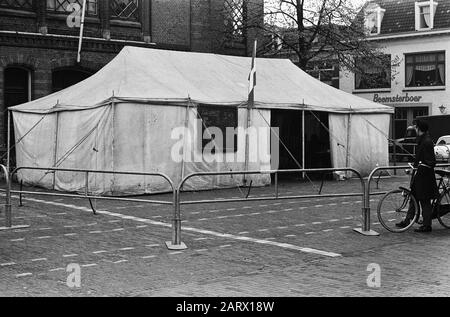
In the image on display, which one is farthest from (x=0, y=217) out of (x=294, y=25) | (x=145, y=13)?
(x=294, y=25)

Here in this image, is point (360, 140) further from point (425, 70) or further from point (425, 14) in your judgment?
point (425, 14)

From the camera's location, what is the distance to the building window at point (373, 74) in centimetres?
3291

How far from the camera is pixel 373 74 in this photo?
4088 centimetres

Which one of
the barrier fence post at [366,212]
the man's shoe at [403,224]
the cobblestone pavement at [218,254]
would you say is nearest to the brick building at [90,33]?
the cobblestone pavement at [218,254]

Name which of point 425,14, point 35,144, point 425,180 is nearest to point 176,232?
point 425,180

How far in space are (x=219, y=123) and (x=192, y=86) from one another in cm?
134

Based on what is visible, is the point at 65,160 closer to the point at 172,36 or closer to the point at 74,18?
the point at 74,18

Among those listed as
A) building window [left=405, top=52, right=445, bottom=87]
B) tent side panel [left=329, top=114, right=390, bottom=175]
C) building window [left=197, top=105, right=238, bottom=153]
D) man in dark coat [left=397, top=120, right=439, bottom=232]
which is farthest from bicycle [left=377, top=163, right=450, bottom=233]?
building window [left=405, top=52, right=445, bottom=87]

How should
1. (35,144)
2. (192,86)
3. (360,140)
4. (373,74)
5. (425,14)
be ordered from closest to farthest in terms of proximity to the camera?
(192,86)
(35,144)
(360,140)
(373,74)
(425,14)

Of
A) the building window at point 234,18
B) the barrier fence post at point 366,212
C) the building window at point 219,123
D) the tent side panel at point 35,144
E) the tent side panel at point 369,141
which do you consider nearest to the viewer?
the barrier fence post at point 366,212

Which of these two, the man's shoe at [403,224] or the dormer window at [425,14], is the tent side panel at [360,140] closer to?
the man's shoe at [403,224]

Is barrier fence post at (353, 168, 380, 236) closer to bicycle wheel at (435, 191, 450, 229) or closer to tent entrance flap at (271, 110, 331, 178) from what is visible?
bicycle wheel at (435, 191, 450, 229)

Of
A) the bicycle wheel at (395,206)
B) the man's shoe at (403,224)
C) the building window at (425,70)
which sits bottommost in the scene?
the man's shoe at (403,224)

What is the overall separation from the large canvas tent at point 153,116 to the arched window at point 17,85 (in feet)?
12.9
